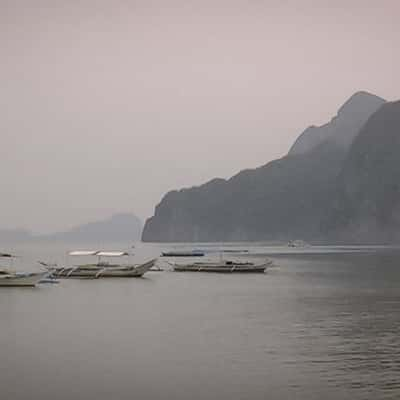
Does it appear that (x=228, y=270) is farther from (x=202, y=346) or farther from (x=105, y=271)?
(x=202, y=346)

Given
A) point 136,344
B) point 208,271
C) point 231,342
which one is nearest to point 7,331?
point 136,344

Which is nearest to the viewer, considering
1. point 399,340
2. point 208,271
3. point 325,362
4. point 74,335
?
point 325,362

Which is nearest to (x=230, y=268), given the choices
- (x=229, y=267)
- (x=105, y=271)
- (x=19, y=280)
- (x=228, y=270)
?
(x=229, y=267)

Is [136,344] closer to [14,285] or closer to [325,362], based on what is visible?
[325,362]

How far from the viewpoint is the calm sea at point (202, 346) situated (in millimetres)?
28438

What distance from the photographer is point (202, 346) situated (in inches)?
1526

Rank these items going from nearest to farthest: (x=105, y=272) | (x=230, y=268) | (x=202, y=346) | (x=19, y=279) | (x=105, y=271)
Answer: (x=202, y=346)
(x=19, y=279)
(x=105, y=272)
(x=105, y=271)
(x=230, y=268)

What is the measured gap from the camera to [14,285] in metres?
85.6

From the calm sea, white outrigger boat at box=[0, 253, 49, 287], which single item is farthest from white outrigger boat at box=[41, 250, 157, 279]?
the calm sea

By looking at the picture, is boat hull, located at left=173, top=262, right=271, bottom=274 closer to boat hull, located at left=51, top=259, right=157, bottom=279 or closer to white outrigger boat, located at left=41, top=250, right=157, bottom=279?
white outrigger boat, located at left=41, top=250, right=157, bottom=279

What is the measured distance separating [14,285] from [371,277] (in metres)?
50.4

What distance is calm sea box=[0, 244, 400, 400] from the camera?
93.3 feet

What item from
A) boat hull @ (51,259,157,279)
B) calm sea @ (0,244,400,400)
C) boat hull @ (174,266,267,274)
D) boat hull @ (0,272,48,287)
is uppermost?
boat hull @ (174,266,267,274)

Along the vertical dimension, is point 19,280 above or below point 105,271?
below
